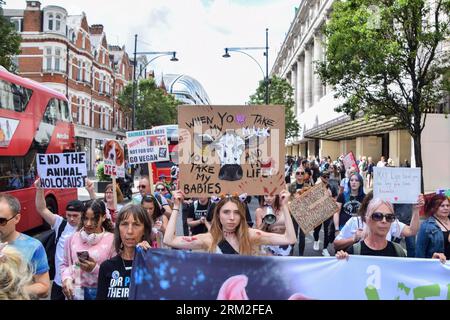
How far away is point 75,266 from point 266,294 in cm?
150

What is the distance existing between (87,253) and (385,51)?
1160 cm

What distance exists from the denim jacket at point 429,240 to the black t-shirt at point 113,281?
2890 millimetres

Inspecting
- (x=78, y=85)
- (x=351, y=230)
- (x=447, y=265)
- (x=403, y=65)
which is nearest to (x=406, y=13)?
(x=403, y=65)

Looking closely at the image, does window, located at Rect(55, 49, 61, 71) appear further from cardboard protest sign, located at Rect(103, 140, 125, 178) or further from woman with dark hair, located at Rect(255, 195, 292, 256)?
woman with dark hair, located at Rect(255, 195, 292, 256)

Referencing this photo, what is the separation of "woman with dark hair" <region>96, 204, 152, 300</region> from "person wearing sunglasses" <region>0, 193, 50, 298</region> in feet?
1.26

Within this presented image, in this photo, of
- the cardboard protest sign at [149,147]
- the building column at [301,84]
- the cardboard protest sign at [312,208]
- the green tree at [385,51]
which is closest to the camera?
the cardboard protest sign at [312,208]

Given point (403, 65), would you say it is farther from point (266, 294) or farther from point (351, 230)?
point (266, 294)

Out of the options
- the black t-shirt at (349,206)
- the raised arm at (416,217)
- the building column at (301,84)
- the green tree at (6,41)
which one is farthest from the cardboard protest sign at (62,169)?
the building column at (301,84)

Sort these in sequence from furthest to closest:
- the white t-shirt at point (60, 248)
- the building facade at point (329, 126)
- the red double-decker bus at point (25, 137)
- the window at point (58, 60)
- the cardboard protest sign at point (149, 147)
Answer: the window at point (58, 60) → the building facade at point (329, 126) → the red double-decker bus at point (25, 137) → the cardboard protest sign at point (149, 147) → the white t-shirt at point (60, 248)

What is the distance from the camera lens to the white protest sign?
15.7 ft

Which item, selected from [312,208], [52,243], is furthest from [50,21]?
[312,208]

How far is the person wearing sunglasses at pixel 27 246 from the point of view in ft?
10.4

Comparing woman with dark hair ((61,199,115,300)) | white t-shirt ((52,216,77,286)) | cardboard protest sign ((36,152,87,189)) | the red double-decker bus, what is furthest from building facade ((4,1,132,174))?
woman with dark hair ((61,199,115,300))

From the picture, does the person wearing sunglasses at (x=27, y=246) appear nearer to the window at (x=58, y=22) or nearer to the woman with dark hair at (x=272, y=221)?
the woman with dark hair at (x=272, y=221)
